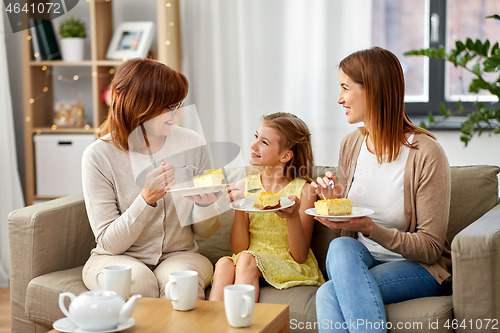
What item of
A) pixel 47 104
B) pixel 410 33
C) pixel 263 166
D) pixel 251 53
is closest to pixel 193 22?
pixel 251 53

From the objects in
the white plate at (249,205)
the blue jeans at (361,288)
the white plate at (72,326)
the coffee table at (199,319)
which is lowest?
the blue jeans at (361,288)

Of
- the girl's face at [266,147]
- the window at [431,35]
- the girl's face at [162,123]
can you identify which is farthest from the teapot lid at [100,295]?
the window at [431,35]

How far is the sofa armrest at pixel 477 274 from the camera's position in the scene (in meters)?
1.32

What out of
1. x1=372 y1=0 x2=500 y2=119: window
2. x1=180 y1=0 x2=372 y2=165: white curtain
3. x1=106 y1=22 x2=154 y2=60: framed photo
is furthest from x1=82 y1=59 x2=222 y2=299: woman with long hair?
x1=372 y1=0 x2=500 y2=119: window

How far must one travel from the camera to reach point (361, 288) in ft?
4.46

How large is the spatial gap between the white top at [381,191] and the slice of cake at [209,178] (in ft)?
1.48

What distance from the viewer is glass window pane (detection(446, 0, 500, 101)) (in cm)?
281

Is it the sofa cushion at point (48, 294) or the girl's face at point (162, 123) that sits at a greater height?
the girl's face at point (162, 123)

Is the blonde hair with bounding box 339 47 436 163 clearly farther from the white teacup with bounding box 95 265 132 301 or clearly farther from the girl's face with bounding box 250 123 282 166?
the white teacup with bounding box 95 265 132 301

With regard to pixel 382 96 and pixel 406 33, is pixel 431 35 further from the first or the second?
pixel 382 96

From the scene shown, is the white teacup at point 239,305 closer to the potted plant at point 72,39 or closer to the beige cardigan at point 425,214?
the beige cardigan at point 425,214

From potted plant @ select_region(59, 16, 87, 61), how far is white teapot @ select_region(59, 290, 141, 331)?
2205 millimetres

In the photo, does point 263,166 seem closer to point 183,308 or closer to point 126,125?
point 126,125

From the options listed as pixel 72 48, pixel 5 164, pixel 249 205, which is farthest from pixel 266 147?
pixel 5 164
